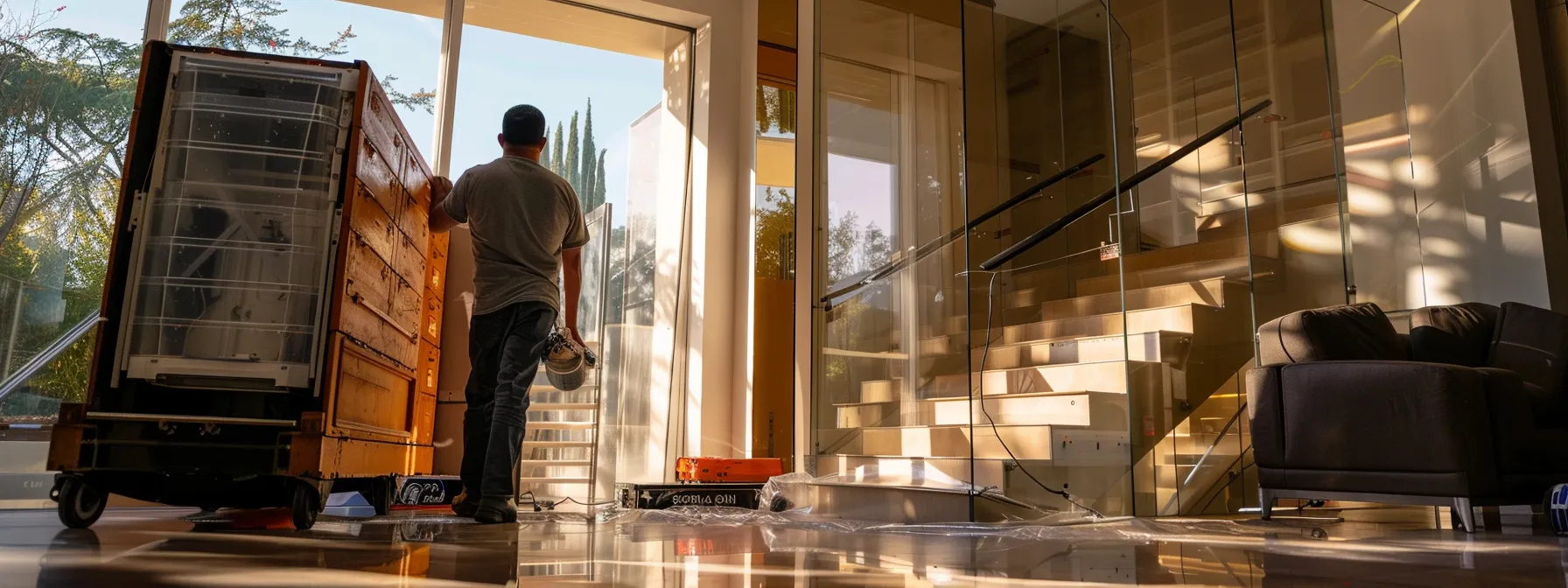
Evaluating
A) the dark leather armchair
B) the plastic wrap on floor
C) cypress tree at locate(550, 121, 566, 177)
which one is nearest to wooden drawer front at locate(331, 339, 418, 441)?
the plastic wrap on floor

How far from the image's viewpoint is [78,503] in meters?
2.68

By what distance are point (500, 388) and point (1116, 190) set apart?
2.60 metres

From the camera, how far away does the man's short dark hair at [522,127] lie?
3502 millimetres

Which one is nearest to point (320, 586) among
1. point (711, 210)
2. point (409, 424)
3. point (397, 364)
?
point (397, 364)

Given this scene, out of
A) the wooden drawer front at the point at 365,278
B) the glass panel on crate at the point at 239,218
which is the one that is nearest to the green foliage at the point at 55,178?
the wooden drawer front at the point at 365,278

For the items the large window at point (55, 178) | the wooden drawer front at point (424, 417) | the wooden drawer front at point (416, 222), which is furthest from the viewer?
the large window at point (55, 178)

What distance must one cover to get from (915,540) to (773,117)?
4074 millimetres

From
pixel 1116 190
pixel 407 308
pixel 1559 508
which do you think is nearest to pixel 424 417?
pixel 407 308

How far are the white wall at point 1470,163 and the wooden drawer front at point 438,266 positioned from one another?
15.9 feet

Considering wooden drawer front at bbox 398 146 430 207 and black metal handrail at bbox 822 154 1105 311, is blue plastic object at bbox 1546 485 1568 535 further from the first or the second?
wooden drawer front at bbox 398 146 430 207

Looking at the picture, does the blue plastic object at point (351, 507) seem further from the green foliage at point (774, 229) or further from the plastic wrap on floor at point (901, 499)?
the green foliage at point (774, 229)

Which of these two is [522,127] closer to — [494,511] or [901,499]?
[494,511]

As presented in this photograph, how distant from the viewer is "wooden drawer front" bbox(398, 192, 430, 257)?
13.0ft

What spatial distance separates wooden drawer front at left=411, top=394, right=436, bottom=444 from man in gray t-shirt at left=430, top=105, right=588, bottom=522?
3.54 ft
